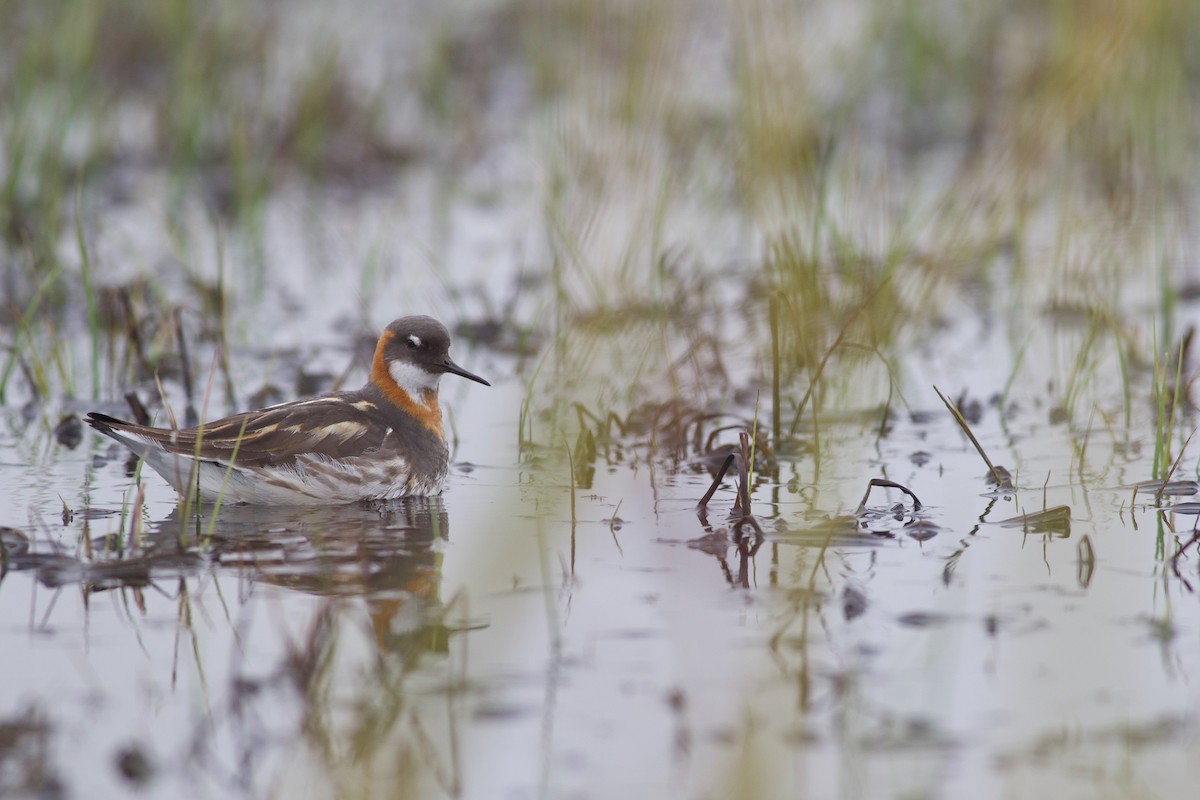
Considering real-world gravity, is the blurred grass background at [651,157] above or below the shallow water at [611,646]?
above

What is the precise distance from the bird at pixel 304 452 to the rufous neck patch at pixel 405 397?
0.05 metres

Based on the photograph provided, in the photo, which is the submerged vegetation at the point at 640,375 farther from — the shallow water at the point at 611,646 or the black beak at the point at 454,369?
the black beak at the point at 454,369

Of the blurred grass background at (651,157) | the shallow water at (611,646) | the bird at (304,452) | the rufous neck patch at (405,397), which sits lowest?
the shallow water at (611,646)

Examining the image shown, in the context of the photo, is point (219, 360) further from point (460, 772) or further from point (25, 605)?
point (460, 772)

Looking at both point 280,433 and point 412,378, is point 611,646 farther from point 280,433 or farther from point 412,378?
point 412,378

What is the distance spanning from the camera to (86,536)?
4.62 metres

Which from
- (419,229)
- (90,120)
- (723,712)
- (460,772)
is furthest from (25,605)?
(90,120)

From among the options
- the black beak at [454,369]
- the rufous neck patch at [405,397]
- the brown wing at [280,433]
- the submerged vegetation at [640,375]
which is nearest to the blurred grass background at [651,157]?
the submerged vegetation at [640,375]

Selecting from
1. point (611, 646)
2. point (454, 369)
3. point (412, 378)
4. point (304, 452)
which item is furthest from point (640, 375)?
point (611, 646)

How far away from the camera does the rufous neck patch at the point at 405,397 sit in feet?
20.3

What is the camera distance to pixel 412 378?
6.25 metres

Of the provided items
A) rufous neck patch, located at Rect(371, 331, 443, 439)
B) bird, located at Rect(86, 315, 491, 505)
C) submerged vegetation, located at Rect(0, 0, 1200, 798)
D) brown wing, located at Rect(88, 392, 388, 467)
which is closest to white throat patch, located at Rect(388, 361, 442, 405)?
rufous neck patch, located at Rect(371, 331, 443, 439)

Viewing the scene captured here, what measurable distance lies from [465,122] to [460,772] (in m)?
9.72

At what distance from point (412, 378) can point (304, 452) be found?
72 centimetres
